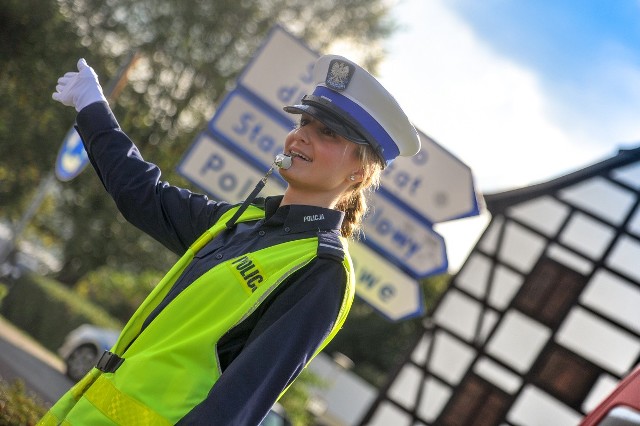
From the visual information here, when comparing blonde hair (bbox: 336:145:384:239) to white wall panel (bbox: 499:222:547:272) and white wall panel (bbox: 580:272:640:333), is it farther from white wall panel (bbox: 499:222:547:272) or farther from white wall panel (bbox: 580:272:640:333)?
white wall panel (bbox: 499:222:547:272)

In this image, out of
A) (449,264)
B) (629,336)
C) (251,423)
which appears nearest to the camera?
(251,423)

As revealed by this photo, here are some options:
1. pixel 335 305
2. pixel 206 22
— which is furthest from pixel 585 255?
pixel 206 22

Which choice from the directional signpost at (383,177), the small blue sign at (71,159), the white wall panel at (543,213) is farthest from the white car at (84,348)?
the white wall panel at (543,213)

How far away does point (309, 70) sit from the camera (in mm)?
10258

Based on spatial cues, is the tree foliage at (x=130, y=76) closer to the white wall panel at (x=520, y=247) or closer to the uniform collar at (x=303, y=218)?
the white wall panel at (x=520, y=247)

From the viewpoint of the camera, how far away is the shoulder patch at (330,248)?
7.99ft

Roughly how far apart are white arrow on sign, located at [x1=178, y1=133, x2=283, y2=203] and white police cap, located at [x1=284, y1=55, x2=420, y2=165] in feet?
23.8

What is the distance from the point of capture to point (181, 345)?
2.30m

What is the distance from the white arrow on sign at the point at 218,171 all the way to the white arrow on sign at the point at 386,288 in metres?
1.15

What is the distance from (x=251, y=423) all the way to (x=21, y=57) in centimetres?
1990

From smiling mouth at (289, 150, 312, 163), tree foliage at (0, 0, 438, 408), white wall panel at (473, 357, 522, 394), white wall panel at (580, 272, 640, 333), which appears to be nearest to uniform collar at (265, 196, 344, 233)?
smiling mouth at (289, 150, 312, 163)

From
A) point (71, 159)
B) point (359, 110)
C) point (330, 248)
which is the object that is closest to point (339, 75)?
point (359, 110)

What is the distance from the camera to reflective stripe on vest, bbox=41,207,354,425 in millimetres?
2270

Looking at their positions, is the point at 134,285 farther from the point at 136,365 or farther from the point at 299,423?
the point at 136,365
